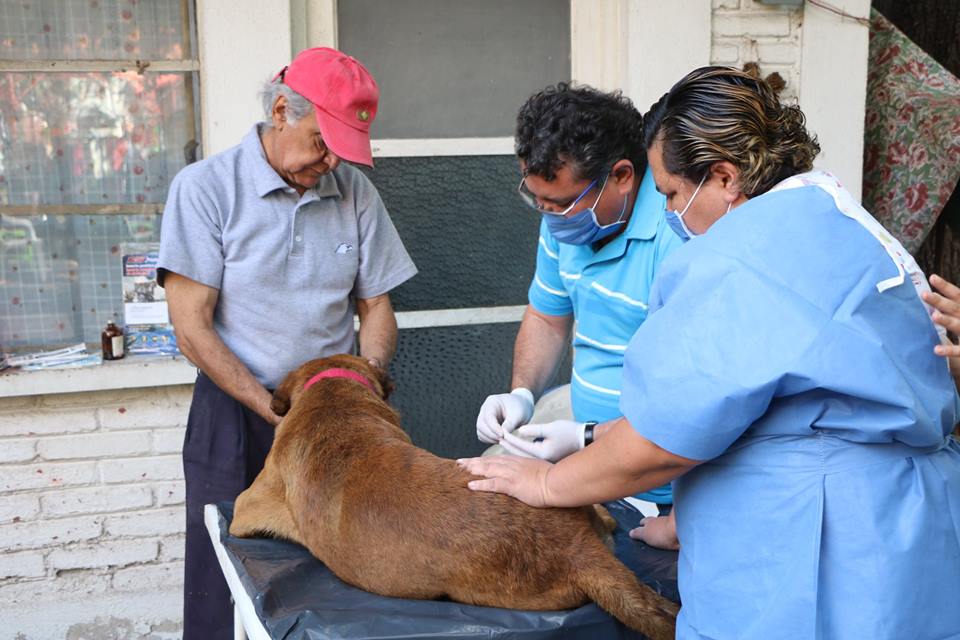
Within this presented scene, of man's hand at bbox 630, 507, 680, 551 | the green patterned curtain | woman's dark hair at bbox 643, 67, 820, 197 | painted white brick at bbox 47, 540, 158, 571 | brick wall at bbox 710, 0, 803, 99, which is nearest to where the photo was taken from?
woman's dark hair at bbox 643, 67, 820, 197

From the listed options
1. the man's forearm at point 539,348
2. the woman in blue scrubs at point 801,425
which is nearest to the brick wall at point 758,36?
the man's forearm at point 539,348

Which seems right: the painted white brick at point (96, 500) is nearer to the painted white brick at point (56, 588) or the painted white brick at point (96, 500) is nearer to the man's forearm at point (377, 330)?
the painted white brick at point (56, 588)

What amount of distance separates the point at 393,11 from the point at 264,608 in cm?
296

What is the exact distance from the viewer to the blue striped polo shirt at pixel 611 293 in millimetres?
2555

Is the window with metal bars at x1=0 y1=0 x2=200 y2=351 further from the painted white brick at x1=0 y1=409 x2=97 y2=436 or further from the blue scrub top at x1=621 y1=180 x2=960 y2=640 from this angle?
the blue scrub top at x1=621 y1=180 x2=960 y2=640

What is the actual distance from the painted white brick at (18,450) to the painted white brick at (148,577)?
0.63m

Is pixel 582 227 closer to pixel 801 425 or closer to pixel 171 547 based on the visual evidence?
pixel 801 425

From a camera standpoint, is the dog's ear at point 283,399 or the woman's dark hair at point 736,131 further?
the dog's ear at point 283,399

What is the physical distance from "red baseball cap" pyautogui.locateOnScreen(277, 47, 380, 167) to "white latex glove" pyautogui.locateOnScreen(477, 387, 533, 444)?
2.82 feet

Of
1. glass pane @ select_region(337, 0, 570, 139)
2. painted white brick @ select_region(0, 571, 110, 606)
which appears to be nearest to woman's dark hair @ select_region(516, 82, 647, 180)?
glass pane @ select_region(337, 0, 570, 139)

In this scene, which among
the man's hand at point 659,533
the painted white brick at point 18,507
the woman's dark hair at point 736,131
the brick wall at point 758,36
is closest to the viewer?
the woman's dark hair at point 736,131

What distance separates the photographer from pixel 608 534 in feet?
7.39

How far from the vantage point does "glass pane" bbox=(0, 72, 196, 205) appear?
12.6 ft

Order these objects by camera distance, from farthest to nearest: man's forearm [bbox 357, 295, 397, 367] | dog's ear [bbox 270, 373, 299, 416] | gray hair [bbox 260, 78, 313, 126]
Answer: man's forearm [bbox 357, 295, 397, 367]
gray hair [bbox 260, 78, 313, 126]
dog's ear [bbox 270, 373, 299, 416]
